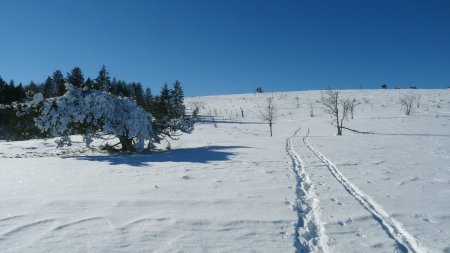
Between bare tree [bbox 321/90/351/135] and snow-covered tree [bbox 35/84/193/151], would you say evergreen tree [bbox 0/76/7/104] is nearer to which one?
snow-covered tree [bbox 35/84/193/151]

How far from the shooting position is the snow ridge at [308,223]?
5.51m

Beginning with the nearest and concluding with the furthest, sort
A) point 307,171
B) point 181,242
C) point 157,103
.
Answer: point 181,242
point 307,171
point 157,103

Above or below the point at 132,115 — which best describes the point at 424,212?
below

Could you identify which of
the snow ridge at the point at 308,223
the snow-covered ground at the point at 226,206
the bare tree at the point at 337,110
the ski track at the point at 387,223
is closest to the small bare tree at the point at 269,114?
the bare tree at the point at 337,110

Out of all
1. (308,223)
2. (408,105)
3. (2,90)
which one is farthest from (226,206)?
(408,105)

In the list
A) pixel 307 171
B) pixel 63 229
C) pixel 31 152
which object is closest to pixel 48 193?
pixel 63 229

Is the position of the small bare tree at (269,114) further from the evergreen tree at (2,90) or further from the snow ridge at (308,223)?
the evergreen tree at (2,90)

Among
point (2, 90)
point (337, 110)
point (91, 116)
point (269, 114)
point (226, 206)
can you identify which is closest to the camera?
point (226, 206)

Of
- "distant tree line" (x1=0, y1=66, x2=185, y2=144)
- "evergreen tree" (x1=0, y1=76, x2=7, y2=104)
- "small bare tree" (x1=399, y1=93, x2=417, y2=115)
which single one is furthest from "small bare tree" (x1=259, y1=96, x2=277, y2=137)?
"evergreen tree" (x1=0, y1=76, x2=7, y2=104)

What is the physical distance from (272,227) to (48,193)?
18.8 feet

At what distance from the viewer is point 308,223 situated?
21.5 feet

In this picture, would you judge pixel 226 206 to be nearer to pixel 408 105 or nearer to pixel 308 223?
pixel 308 223

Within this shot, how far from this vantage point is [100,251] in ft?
17.0

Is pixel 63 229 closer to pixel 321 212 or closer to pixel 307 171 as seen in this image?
pixel 321 212
